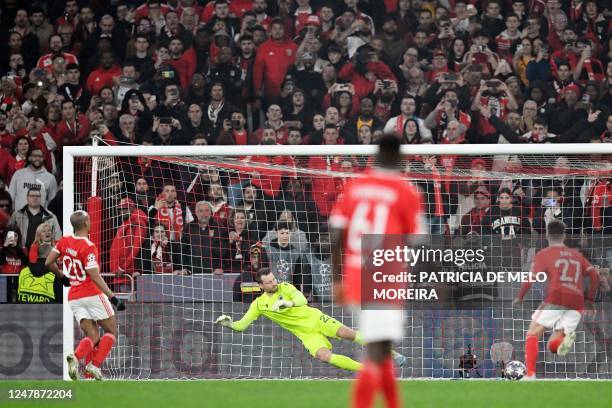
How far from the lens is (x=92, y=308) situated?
1083cm

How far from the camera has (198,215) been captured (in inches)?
483

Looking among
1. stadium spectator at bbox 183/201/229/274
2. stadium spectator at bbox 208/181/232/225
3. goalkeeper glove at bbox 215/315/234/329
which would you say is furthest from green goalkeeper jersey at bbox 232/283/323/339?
stadium spectator at bbox 208/181/232/225

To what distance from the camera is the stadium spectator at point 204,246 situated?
39.4 feet

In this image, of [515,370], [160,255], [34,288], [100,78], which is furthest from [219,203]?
[100,78]

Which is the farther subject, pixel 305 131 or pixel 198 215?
pixel 305 131

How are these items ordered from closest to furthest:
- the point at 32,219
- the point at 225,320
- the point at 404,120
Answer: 1. the point at 225,320
2. the point at 32,219
3. the point at 404,120

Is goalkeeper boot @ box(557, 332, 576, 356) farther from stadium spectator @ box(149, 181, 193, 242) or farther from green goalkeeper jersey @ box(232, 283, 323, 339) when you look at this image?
stadium spectator @ box(149, 181, 193, 242)

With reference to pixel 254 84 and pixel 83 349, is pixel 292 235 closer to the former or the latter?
pixel 83 349

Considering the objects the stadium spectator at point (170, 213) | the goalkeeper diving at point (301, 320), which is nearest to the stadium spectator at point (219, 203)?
the stadium spectator at point (170, 213)

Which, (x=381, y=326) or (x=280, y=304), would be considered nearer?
(x=381, y=326)

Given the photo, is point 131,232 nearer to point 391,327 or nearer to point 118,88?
point 118,88

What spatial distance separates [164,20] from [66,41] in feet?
4.85

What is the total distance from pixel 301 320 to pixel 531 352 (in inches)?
92.7

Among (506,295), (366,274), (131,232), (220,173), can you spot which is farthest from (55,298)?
(506,295)
